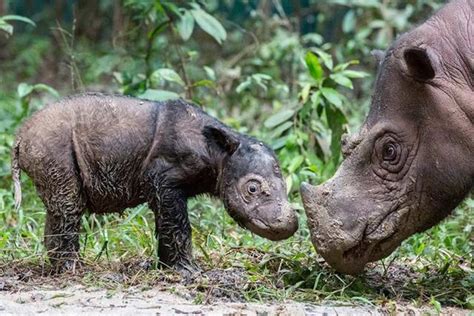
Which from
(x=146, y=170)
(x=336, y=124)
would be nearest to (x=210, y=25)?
(x=336, y=124)

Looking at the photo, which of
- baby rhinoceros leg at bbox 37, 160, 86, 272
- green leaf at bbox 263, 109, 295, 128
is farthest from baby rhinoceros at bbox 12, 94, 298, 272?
green leaf at bbox 263, 109, 295, 128

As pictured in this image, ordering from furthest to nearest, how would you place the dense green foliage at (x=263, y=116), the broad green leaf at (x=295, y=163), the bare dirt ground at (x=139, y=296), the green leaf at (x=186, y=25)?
1. the green leaf at (x=186, y=25)
2. the broad green leaf at (x=295, y=163)
3. the dense green foliage at (x=263, y=116)
4. the bare dirt ground at (x=139, y=296)

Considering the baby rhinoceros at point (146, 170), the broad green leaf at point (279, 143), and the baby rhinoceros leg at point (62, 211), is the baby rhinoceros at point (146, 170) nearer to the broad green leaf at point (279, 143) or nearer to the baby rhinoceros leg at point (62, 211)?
the baby rhinoceros leg at point (62, 211)

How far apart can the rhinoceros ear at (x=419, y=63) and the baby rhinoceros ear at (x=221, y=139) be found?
101cm

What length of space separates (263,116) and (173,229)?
6085 millimetres

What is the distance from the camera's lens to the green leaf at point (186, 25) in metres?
8.59

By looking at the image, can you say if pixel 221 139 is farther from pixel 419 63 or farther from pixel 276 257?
pixel 419 63

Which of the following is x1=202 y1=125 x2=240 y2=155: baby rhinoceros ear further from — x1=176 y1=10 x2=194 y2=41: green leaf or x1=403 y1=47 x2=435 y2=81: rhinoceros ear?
x1=176 y1=10 x2=194 y2=41: green leaf

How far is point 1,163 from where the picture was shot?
848 centimetres

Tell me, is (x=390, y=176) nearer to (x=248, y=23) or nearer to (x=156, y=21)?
(x=156, y=21)

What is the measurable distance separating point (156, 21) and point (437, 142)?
4.46 m

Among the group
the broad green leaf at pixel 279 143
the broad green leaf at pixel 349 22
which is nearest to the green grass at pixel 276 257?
the broad green leaf at pixel 279 143

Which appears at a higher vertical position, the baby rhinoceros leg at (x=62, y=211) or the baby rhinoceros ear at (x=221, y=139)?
the baby rhinoceros ear at (x=221, y=139)

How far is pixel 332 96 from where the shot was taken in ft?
26.9
